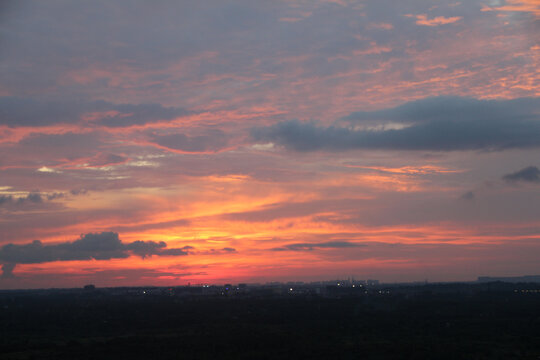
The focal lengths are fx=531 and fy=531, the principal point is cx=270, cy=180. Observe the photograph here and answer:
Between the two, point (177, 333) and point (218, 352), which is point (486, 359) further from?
point (177, 333)

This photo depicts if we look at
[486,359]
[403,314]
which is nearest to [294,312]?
[403,314]

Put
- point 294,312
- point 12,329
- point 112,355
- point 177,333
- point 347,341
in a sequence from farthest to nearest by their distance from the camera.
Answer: point 294,312
point 12,329
point 177,333
point 347,341
point 112,355

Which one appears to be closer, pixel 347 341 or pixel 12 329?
pixel 347 341

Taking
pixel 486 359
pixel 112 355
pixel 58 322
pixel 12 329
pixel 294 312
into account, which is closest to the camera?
pixel 486 359

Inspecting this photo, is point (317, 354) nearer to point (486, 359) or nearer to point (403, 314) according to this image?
point (486, 359)

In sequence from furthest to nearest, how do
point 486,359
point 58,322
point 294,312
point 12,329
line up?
point 294,312 < point 58,322 < point 12,329 < point 486,359

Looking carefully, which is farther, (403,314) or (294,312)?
(294,312)

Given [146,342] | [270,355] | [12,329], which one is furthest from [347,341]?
[12,329]

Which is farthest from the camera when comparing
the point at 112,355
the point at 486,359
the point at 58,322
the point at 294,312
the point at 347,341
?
the point at 294,312
